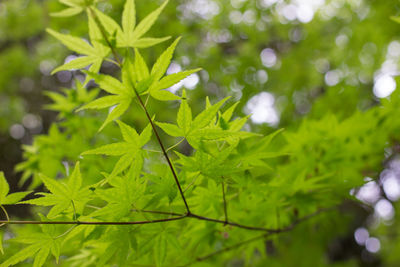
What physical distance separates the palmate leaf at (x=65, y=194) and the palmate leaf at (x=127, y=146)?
91 mm

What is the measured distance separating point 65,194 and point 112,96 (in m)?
0.27

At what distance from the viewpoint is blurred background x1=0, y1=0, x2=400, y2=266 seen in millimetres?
2291

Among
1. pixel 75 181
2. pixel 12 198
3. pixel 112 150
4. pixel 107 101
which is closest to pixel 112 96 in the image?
pixel 107 101

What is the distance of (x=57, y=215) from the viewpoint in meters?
0.73

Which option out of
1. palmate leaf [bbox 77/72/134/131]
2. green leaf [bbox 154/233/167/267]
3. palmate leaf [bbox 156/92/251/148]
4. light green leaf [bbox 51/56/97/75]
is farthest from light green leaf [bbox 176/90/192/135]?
green leaf [bbox 154/233/167/267]

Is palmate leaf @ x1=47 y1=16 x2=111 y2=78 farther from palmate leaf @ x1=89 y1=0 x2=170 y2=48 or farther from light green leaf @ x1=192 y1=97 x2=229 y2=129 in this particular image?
light green leaf @ x1=192 y1=97 x2=229 y2=129

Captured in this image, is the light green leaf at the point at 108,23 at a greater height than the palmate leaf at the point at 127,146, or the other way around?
the light green leaf at the point at 108,23

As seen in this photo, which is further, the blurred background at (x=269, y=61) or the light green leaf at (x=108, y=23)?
the blurred background at (x=269, y=61)

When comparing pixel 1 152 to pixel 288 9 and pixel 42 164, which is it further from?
pixel 288 9

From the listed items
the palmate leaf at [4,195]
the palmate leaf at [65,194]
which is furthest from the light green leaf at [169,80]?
the palmate leaf at [4,195]

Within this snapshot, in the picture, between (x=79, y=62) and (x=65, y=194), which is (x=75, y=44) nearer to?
(x=79, y=62)

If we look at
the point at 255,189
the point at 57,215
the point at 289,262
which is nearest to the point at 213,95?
the point at 289,262

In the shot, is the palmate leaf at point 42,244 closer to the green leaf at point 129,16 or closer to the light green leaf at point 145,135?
the light green leaf at point 145,135

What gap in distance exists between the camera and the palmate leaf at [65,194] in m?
0.69
